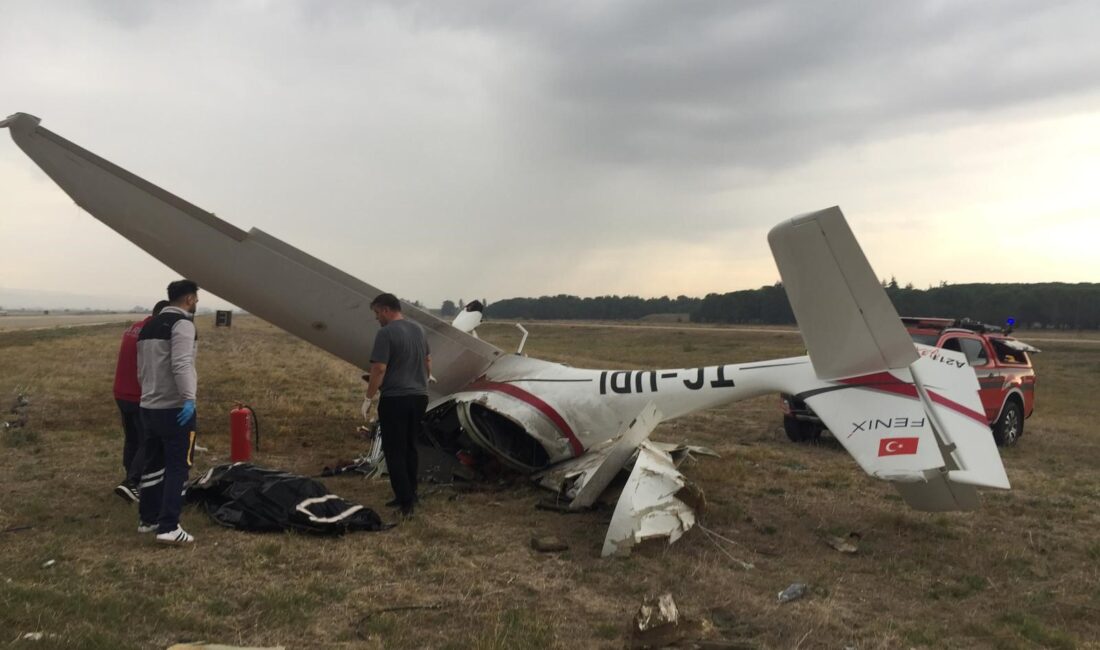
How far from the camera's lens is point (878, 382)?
5441mm

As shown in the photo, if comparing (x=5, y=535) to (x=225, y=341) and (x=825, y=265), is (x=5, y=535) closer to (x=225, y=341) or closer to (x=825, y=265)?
(x=825, y=265)

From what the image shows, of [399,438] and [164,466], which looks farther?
[399,438]

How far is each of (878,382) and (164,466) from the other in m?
5.74

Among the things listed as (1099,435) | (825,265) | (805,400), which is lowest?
(1099,435)

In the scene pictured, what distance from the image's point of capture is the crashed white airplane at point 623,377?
5.02 m

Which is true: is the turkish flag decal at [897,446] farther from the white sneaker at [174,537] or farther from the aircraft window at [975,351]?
the aircraft window at [975,351]

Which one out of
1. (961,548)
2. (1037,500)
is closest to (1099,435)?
(1037,500)

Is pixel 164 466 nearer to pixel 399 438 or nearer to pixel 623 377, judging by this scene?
pixel 399 438

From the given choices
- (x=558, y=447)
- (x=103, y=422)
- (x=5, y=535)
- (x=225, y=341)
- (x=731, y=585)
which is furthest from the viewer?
(x=225, y=341)

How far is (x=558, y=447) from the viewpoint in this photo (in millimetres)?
7023

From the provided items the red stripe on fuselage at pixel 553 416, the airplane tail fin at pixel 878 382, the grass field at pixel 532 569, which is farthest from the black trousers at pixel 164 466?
the airplane tail fin at pixel 878 382

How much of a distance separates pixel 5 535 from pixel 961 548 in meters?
7.60

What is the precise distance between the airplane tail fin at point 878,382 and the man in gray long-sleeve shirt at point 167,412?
4.51 m

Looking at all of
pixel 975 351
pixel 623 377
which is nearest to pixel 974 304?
pixel 975 351
